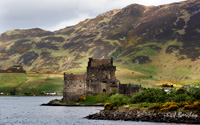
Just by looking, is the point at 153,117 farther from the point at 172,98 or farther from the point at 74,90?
the point at 74,90

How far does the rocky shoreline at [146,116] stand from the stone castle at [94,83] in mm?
53185

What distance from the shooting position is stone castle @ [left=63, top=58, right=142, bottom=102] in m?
146

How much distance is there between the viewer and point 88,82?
147375mm

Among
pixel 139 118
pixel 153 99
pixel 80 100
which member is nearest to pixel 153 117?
pixel 139 118

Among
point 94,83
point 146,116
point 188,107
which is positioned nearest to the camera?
point 188,107

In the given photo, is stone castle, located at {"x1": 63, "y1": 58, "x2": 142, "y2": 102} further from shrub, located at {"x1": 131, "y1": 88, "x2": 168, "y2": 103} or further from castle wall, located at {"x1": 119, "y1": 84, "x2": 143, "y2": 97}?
shrub, located at {"x1": 131, "y1": 88, "x2": 168, "y2": 103}

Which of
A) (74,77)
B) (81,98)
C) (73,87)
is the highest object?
(74,77)

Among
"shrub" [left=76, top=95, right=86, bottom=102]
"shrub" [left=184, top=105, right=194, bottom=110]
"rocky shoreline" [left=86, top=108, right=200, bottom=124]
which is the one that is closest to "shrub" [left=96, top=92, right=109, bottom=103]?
"shrub" [left=76, top=95, right=86, bottom=102]

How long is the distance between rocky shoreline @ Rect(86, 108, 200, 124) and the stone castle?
53.2m

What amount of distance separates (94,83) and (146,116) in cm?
6815

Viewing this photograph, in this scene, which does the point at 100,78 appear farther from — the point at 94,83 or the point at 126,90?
the point at 126,90

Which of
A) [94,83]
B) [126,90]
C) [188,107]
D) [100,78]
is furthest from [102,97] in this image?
[188,107]

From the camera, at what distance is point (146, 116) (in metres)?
81.9

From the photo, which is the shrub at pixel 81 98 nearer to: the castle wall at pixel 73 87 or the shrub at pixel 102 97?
the castle wall at pixel 73 87
